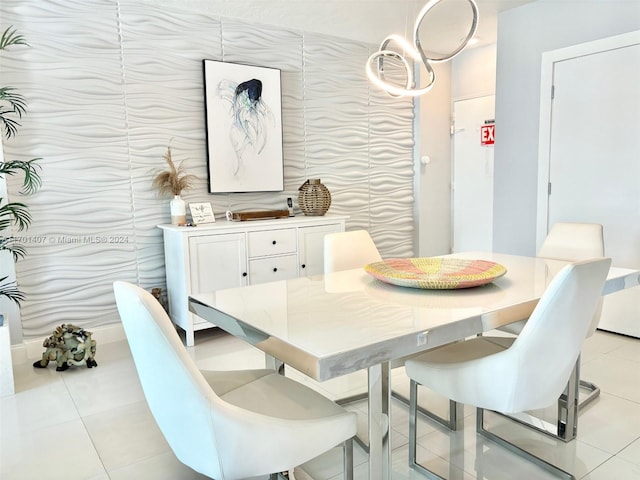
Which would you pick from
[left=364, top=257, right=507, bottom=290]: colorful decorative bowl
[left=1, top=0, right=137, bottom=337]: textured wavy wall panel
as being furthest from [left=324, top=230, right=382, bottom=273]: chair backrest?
[left=1, top=0, right=137, bottom=337]: textured wavy wall panel

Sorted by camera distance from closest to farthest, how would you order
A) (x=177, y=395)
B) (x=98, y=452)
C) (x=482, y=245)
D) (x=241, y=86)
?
(x=177, y=395) < (x=98, y=452) < (x=241, y=86) < (x=482, y=245)

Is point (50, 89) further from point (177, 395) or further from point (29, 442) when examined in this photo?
point (177, 395)

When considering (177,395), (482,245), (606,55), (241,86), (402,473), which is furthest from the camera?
(482,245)

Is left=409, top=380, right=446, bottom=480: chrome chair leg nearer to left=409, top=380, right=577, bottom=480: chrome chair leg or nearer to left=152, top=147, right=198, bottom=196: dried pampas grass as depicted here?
left=409, top=380, right=577, bottom=480: chrome chair leg

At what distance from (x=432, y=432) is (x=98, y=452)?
146 centimetres

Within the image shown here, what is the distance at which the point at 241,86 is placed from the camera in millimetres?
3861

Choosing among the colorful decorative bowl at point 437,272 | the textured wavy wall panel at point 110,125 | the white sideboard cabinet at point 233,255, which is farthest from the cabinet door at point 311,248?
the colorful decorative bowl at point 437,272

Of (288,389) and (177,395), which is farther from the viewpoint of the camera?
(288,389)

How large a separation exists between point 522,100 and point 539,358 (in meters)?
3.17

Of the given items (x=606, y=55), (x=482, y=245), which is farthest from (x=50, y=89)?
(x=482, y=245)

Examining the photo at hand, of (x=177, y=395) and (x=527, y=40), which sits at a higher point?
(x=527, y=40)

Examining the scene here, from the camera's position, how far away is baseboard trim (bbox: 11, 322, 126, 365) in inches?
123

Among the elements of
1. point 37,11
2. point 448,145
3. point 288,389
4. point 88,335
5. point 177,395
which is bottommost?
point 88,335

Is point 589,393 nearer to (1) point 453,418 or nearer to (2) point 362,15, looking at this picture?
(1) point 453,418
